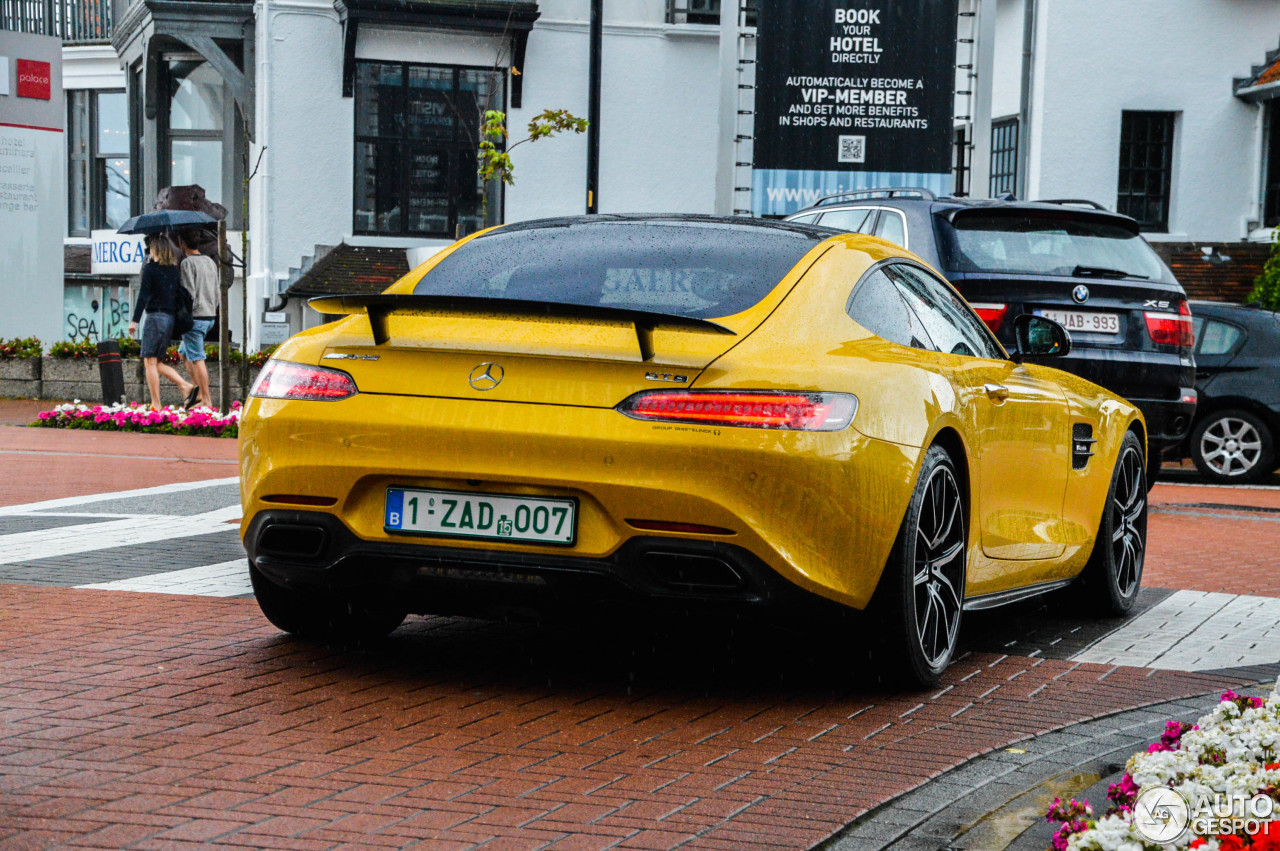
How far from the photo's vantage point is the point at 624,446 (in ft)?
14.8

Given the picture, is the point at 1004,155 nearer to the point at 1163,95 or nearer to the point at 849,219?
the point at 1163,95

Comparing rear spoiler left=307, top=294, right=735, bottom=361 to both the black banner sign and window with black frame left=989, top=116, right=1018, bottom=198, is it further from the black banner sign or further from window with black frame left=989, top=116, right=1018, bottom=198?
window with black frame left=989, top=116, right=1018, bottom=198

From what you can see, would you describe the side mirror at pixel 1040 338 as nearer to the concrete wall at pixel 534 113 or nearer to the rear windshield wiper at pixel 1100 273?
the rear windshield wiper at pixel 1100 273

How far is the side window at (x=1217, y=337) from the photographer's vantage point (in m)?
15.4

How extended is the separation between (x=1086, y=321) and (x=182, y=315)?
32.9 ft

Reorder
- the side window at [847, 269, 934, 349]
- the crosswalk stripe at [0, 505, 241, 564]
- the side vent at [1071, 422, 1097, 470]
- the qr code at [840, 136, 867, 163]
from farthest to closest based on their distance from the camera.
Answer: the qr code at [840, 136, 867, 163]
the crosswalk stripe at [0, 505, 241, 564]
the side vent at [1071, 422, 1097, 470]
the side window at [847, 269, 934, 349]

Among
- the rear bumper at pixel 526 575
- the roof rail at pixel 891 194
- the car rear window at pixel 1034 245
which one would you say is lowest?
the rear bumper at pixel 526 575

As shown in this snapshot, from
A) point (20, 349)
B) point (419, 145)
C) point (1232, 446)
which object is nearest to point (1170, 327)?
point (1232, 446)

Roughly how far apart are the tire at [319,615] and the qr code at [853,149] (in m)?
13.7

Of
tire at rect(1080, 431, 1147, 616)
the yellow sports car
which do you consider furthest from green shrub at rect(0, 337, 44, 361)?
the yellow sports car

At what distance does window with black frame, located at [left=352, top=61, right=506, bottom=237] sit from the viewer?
26.6 metres

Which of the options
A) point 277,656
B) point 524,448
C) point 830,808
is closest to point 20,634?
point 277,656

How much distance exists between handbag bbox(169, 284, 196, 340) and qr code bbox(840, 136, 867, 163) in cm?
702

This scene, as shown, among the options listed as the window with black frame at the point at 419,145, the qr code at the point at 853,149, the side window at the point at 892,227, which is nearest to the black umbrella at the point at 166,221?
the qr code at the point at 853,149
